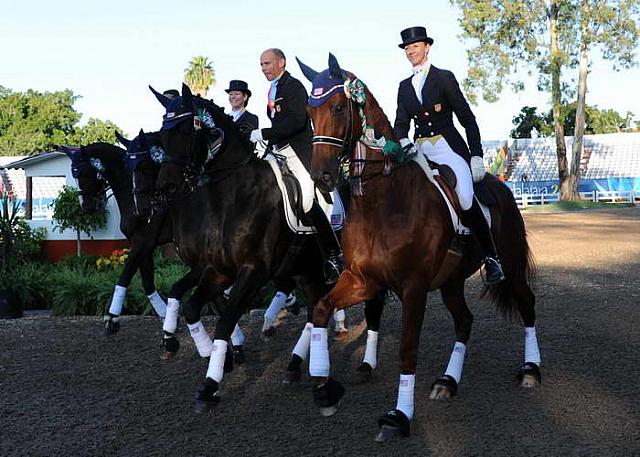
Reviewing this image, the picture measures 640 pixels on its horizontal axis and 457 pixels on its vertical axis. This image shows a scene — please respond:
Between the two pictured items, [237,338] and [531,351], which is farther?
[237,338]

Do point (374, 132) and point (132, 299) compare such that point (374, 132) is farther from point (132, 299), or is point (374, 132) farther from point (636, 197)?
point (636, 197)

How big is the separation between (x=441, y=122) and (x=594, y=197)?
4695 cm

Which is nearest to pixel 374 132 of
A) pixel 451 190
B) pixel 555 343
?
pixel 451 190

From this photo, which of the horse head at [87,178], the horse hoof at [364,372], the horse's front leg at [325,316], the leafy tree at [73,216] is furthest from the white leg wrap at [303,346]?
the leafy tree at [73,216]

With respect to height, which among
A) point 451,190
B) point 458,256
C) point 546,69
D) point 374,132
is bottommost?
point 458,256

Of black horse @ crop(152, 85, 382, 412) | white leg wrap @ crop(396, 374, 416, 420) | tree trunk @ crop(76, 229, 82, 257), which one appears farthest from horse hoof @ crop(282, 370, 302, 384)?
tree trunk @ crop(76, 229, 82, 257)

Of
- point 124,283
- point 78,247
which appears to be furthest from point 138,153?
point 78,247

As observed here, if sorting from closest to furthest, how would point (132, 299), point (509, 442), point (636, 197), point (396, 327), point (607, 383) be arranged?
1. point (509, 442)
2. point (607, 383)
3. point (396, 327)
4. point (132, 299)
5. point (636, 197)

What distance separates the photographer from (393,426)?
5375mm

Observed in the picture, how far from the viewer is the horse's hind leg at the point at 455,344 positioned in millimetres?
6438

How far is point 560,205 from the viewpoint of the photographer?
135 feet

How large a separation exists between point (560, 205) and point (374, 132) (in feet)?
124

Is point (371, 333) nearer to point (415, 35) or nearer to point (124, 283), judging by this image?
point (415, 35)

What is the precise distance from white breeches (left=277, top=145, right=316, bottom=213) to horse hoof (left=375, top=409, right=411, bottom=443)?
7.12 ft
